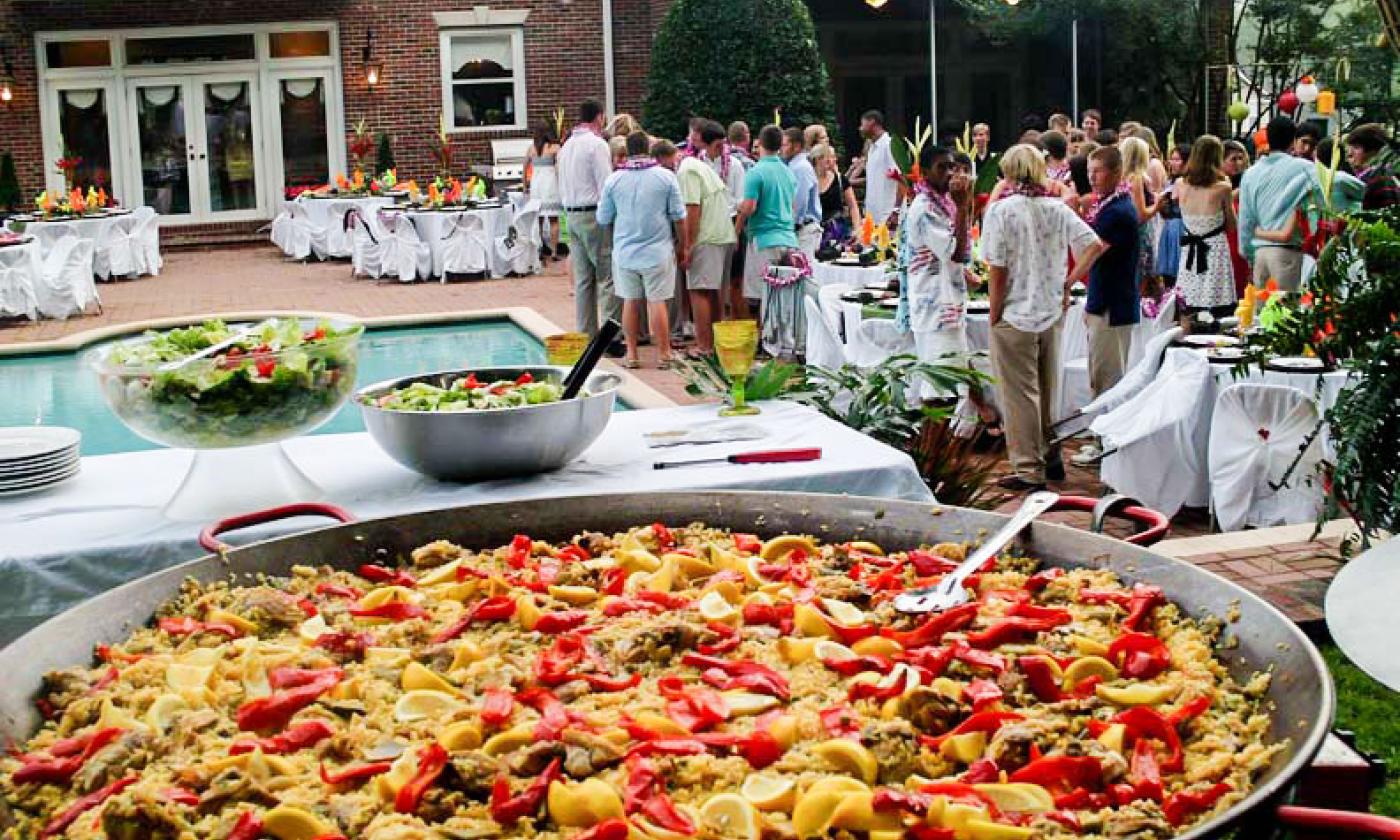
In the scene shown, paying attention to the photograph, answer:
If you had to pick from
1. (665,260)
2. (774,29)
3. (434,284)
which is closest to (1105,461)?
(665,260)

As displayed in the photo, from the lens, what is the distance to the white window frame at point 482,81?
22.7m

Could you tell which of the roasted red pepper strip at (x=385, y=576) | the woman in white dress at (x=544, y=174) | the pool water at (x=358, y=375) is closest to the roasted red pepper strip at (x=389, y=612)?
the roasted red pepper strip at (x=385, y=576)

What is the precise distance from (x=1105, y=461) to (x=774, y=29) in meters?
12.9

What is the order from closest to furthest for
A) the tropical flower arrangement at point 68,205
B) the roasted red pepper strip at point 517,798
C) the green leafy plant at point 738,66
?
the roasted red pepper strip at point 517,798
the tropical flower arrangement at point 68,205
the green leafy plant at point 738,66

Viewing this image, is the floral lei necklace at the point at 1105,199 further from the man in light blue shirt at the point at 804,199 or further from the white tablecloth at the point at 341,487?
the white tablecloth at the point at 341,487

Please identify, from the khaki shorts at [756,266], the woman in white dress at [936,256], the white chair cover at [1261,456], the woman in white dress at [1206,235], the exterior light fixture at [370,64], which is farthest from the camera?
the exterior light fixture at [370,64]

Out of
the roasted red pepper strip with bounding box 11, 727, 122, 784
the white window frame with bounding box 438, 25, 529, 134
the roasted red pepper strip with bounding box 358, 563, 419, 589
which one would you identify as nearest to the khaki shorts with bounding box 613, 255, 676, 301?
the roasted red pepper strip with bounding box 358, 563, 419, 589

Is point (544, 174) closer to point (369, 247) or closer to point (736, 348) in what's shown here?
point (369, 247)

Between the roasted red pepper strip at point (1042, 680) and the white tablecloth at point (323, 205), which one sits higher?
the white tablecloth at point (323, 205)

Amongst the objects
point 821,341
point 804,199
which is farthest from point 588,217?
point 821,341

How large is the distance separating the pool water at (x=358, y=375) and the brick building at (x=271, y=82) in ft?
35.9

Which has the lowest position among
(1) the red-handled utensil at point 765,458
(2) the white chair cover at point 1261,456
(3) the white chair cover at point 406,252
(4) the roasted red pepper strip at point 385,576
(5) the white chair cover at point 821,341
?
(2) the white chair cover at point 1261,456

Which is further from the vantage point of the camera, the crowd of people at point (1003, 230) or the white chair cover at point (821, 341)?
the white chair cover at point (821, 341)

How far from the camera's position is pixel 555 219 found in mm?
19828
